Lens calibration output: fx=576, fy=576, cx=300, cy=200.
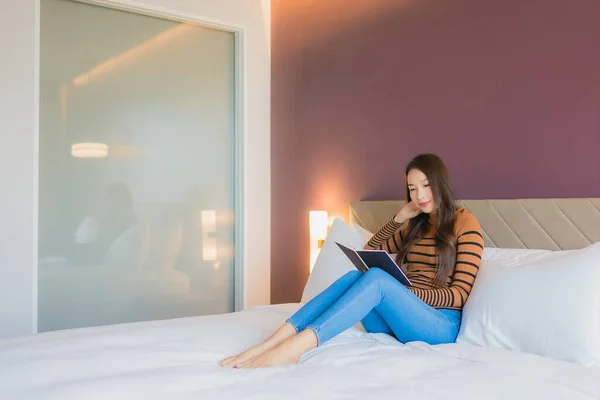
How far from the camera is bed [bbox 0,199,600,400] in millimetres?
1477

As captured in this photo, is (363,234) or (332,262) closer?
(332,262)

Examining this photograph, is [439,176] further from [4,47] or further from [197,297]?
[4,47]

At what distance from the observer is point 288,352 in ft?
5.97

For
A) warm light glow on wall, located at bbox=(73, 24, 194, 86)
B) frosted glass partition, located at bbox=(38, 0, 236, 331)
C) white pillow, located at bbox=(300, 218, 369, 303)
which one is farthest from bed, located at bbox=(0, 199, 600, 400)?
warm light glow on wall, located at bbox=(73, 24, 194, 86)

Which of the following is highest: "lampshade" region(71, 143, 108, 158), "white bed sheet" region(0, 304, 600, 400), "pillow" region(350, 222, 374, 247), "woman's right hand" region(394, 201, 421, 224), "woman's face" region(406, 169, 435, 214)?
"lampshade" region(71, 143, 108, 158)

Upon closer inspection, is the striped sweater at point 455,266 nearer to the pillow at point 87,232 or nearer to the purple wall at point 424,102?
the purple wall at point 424,102

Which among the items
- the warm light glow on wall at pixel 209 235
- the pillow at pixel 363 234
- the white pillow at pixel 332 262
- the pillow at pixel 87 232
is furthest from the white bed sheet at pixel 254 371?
the warm light glow on wall at pixel 209 235

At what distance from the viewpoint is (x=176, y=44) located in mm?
3908

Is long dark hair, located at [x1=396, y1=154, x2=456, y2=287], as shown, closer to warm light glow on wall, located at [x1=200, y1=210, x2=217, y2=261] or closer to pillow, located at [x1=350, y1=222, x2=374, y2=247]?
pillow, located at [x1=350, y1=222, x2=374, y2=247]

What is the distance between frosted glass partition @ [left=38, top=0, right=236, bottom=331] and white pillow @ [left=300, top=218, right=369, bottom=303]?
132 cm

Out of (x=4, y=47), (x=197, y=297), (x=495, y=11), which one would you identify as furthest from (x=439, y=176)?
(x=4, y=47)

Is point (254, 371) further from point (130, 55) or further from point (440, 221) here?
point (130, 55)

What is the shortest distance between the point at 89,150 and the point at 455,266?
7.78ft

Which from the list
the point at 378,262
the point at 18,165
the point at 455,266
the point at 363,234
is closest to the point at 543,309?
the point at 455,266
